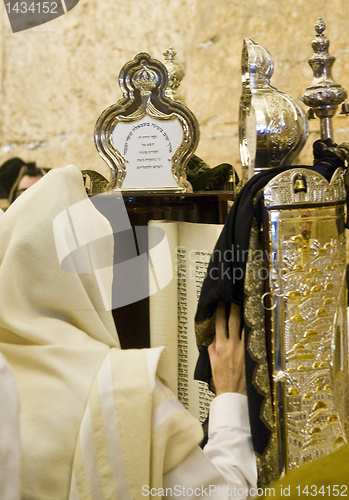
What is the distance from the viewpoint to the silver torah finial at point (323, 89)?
47.6 inches

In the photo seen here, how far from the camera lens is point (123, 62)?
2000 millimetres

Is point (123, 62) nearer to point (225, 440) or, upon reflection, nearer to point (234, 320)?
point (234, 320)

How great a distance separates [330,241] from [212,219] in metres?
0.28

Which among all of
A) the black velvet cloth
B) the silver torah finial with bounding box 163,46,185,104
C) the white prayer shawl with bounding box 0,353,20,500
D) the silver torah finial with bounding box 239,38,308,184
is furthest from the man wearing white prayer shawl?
the silver torah finial with bounding box 163,46,185,104

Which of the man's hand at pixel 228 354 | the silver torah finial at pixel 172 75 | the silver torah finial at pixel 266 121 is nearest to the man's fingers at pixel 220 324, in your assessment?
the man's hand at pixel 228 354

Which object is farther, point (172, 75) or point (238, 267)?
point (172, 75)

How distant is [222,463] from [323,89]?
38.7 inches

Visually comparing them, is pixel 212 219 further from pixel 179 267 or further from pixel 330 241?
pixel 330 241

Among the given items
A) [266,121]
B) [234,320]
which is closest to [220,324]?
[234,320]

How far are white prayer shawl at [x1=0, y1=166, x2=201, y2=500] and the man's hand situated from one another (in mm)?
413

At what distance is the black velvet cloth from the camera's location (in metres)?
0.91

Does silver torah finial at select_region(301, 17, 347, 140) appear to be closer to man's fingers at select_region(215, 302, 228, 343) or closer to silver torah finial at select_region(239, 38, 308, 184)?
silver torah finial at select_region(239, 38, 308, 184)

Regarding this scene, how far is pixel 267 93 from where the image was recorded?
3.37 ft

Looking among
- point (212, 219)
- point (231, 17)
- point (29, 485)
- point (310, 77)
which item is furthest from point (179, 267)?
point (231, 17)
